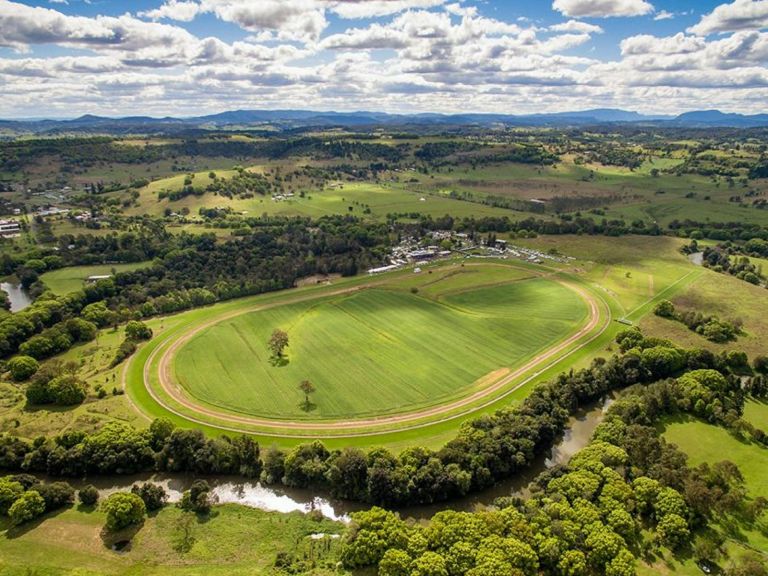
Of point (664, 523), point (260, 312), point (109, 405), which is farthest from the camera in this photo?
point (260, 312)

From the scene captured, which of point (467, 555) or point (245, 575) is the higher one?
point (467, 555)

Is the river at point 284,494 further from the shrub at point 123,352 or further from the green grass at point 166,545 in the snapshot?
the shrub at point 123,352

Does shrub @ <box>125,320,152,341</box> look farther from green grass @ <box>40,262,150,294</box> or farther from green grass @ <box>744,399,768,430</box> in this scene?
green grass @ <box>744,399,768,430</box>

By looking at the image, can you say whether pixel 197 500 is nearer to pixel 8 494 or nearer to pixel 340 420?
pixel 8 494

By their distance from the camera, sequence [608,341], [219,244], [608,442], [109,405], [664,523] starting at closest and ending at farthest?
[664,523]
[608,442]
[109,405]
[608,341]
[219,244]

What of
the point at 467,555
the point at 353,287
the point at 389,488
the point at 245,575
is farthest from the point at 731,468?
the point at 353,287

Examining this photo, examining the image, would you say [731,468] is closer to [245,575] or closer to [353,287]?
[245,575]

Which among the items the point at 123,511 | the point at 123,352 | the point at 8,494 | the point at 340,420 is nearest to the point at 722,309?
Result: the point at 340,420

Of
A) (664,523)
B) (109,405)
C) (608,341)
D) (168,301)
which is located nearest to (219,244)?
(168,301)

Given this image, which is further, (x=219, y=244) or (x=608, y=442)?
(x=219, y=244)
